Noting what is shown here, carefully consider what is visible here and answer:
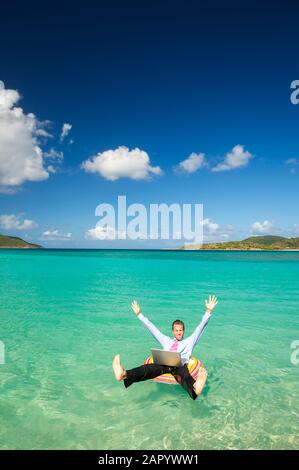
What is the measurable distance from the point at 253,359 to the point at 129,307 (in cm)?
999

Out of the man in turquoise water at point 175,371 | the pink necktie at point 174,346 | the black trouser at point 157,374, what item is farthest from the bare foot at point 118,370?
the pink necktie at point 174,346

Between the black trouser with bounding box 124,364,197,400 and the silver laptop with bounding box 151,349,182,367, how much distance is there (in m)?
0.10

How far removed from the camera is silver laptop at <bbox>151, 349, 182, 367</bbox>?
7.22 m

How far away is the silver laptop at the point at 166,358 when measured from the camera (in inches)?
284

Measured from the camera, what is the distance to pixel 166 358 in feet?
24.2

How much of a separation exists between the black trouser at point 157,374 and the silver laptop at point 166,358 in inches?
4.0

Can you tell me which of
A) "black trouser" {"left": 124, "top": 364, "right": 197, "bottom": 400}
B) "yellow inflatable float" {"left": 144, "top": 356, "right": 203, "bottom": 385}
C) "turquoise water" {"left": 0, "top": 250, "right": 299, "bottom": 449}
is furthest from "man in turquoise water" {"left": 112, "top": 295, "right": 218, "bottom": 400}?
"turquoise water" {"left": 0, "top": 250, "right": 299, "bottom": 449}

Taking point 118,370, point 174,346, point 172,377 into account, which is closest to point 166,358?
point 172,377

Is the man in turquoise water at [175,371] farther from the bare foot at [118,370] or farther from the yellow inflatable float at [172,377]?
the yellow inflatable float at [172,377]

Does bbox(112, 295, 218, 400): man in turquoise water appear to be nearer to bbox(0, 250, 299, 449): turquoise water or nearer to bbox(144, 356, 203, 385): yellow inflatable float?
bbox(144, 356, 203, 385): yellow inflatable float
